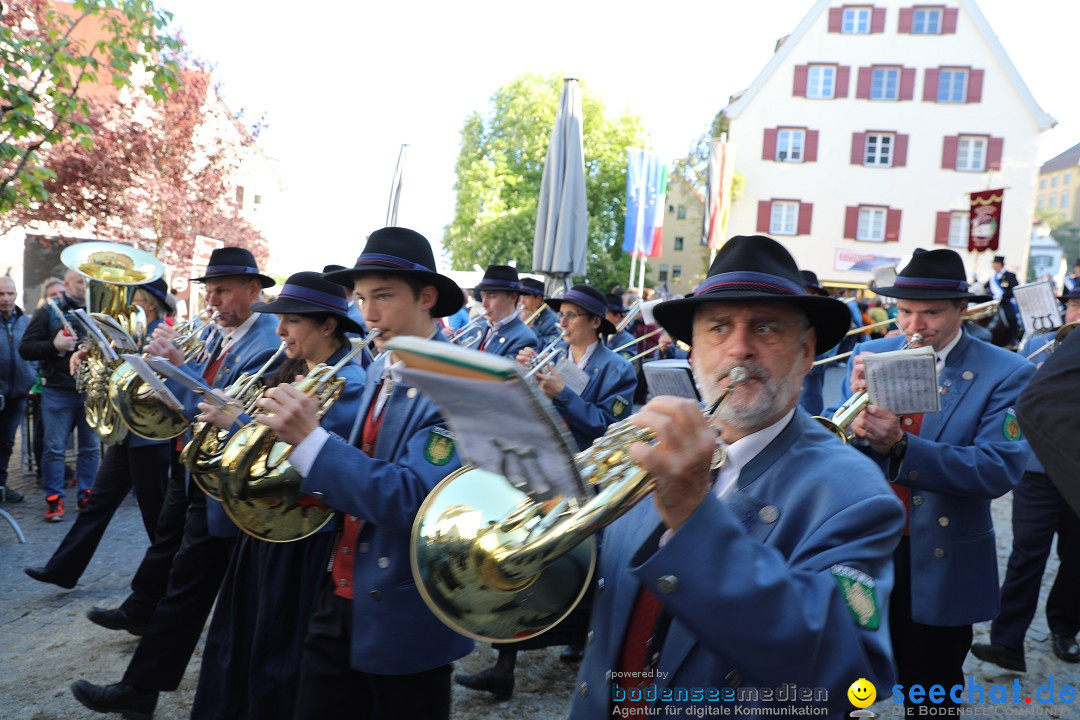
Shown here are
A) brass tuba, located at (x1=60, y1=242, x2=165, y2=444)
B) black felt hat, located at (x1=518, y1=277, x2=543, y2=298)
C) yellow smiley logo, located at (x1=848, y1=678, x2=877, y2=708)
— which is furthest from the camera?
black felt hat, located at (x1=518, y1=277, x2=543, y2=298)

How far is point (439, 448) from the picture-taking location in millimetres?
2883

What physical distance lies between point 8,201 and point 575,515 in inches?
268

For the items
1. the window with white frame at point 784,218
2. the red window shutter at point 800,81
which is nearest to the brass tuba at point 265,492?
the window with white frame at point 784,218

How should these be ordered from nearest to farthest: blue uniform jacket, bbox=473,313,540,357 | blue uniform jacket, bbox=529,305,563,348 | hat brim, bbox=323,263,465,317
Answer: hat brim, bbox=323,263,465,317
blue uniform jacket, bbox=473,313,540,357
blue uniform jacket, bbox=529,305,563,348

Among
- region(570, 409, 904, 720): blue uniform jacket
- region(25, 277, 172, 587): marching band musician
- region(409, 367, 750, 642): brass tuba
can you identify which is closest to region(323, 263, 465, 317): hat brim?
region(409, 367, 750, 642): brass tuba

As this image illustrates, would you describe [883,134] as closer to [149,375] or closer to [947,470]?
[947,470]

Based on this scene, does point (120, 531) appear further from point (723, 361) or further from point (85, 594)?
point (723, 361)

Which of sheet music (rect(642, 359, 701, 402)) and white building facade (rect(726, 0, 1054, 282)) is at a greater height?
white building facade (rect(726, 0, 1054, 282))

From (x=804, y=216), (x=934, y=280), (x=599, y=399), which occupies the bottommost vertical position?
(x=599, y=399)

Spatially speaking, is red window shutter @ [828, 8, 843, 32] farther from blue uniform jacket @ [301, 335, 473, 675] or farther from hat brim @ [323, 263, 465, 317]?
blue uniform jacket @ [301, 335, 473, 675]

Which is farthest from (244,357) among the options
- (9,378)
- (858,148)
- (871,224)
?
(858,148)

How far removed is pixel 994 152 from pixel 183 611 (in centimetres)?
3782

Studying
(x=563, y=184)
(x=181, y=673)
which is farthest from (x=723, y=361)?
(x=563, y=184)

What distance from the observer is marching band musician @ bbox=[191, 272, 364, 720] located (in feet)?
11.0
